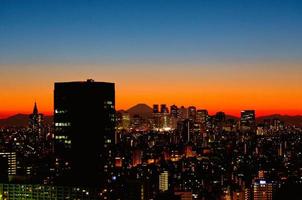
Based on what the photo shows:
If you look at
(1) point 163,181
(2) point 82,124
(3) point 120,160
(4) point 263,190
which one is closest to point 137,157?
(3) point 120,160

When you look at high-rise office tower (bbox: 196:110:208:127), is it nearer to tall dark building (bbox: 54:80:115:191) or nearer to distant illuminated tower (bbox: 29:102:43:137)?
distant illuminated tower (bbox: 29:102:43:137)

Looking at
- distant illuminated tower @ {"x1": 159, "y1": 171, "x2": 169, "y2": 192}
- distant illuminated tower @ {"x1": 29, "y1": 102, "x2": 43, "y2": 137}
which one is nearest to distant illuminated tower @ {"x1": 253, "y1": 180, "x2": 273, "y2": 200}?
distant illuminated tower @ {"x1": 159, "y1": 171, "x2": 169, "y2": 192}

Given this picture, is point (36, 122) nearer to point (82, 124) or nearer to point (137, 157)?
point (137, 157)

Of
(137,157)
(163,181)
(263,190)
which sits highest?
(137,157)

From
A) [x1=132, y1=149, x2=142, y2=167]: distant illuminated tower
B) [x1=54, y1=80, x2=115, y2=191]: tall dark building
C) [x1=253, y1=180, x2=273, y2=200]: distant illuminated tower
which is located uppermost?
[x1=54, y1=80, x2=115, y2=191]: tall dark building

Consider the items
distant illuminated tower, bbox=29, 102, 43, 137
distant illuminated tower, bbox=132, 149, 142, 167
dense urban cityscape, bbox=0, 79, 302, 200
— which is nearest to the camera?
dense urban cityscape, bbox=0, 79, 302, 200

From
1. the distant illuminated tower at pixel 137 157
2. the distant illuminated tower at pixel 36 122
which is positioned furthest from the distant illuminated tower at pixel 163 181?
the distant illuminated tower at pixel 36 122
